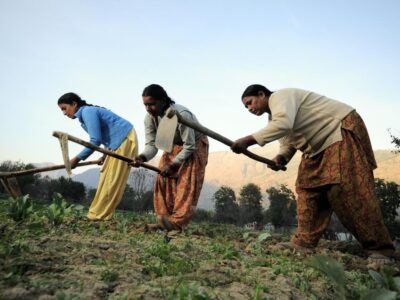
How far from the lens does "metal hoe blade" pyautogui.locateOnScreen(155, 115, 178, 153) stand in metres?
3.93

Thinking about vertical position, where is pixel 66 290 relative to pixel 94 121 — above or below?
below

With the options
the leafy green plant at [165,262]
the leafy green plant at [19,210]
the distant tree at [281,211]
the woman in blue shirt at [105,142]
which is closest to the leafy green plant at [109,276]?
the leafy green plant at [165,262]

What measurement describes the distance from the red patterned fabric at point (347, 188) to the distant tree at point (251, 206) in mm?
30401

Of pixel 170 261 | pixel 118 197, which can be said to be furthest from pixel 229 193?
pixel 170 261

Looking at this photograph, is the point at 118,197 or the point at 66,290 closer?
the point at 66,290

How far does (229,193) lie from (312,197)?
3243cm

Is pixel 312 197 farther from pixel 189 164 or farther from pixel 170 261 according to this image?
pixel 170 261

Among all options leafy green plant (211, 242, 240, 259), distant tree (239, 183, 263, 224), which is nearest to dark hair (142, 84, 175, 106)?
leafy green plant (211, 242, 240, 259)

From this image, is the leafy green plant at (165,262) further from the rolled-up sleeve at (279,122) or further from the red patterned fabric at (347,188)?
the red patterned fabric at (347,188)

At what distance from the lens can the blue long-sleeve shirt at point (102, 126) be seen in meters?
4.87

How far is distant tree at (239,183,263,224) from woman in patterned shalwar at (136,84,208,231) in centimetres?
2976

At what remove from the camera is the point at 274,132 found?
3.36 meters

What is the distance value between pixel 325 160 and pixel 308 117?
441mm

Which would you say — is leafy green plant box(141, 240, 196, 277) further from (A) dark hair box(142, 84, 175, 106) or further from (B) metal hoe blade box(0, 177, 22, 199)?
(B) metal hoe blade box(0, 177, 22, 199)
